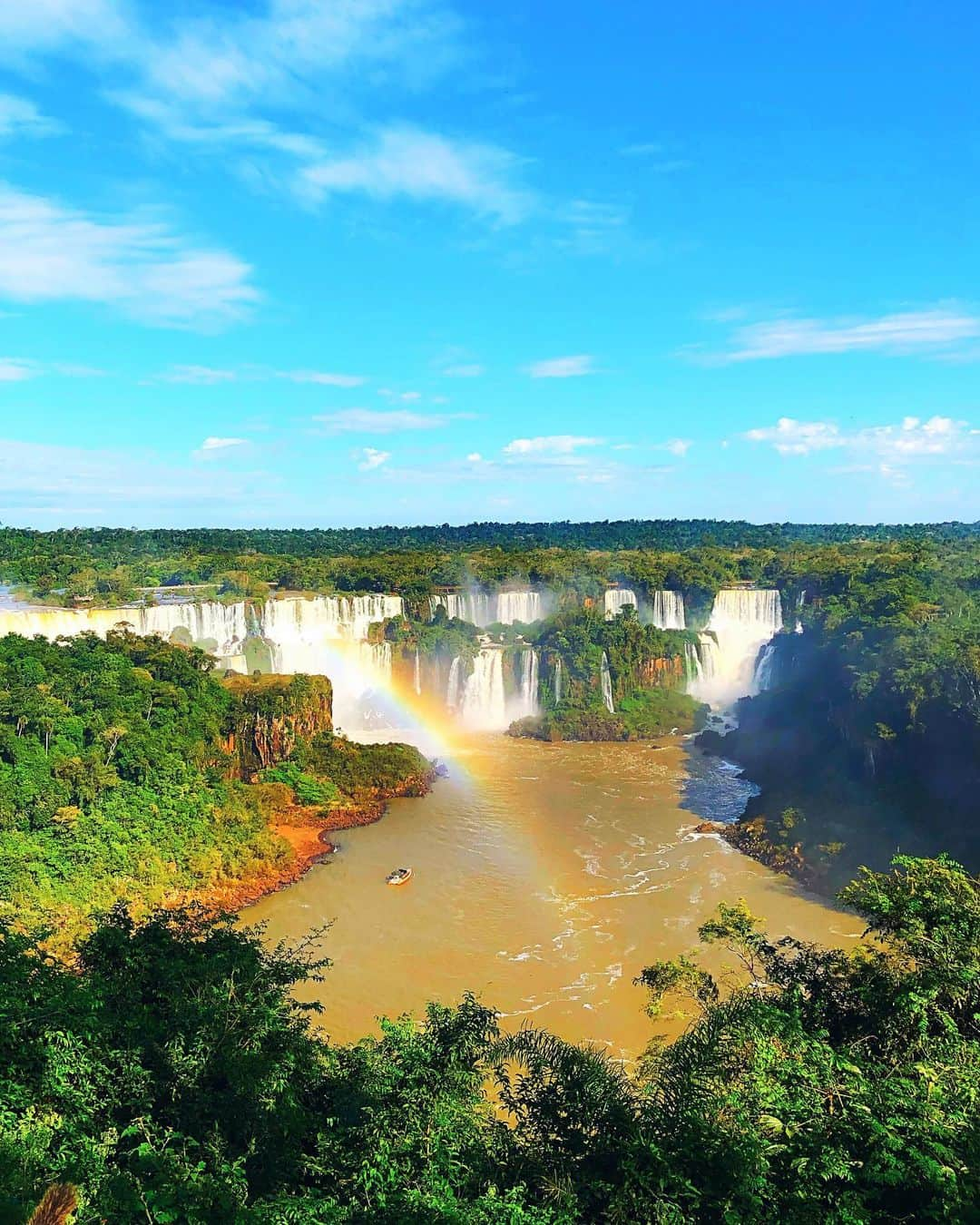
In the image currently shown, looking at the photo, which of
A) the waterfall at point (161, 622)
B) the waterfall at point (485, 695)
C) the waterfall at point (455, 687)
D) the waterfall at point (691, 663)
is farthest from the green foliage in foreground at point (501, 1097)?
the waterfall at point (691, 663)

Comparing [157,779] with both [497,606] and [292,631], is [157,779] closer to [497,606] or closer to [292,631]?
[292,631]

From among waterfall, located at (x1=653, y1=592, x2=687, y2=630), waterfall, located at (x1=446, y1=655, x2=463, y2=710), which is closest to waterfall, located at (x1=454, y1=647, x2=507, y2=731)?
waterfall, located at (x1=446, y1=655, x2=463, y2=710)

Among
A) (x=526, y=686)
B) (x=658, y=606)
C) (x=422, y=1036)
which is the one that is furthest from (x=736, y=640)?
(x=422, y=1036)

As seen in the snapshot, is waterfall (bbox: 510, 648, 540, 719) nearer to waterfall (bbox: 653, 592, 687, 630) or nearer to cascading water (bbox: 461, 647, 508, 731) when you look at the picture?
cascading water (bbox: 461, 647, 508, 731)

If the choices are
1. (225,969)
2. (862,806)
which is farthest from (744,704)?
(225,969)

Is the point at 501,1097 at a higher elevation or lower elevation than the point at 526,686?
higher

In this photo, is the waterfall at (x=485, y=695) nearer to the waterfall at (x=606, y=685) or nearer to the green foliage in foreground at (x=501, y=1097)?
the waterfall at (x=606, y=685)

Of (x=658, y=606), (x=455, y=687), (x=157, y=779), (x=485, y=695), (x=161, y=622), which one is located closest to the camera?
(x=157, y=779)
